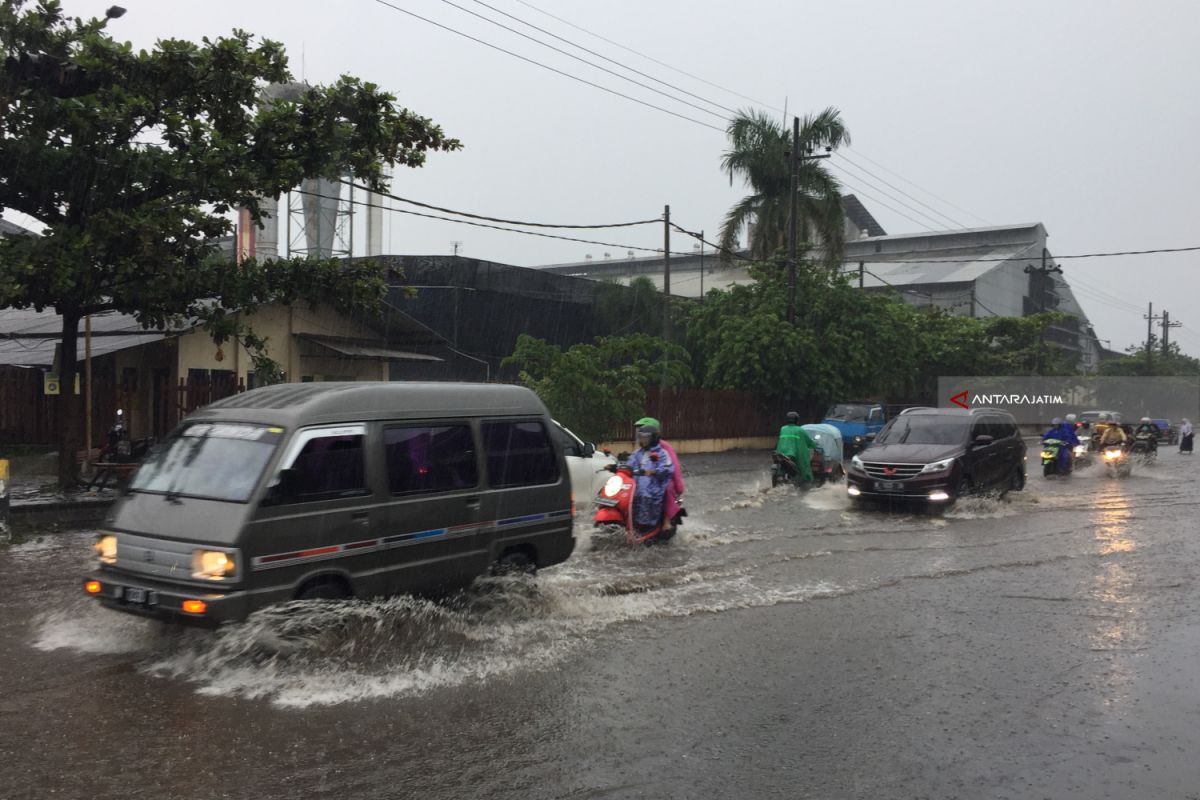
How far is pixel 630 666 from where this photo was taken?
7016 mm

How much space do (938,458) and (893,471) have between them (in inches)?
29.2

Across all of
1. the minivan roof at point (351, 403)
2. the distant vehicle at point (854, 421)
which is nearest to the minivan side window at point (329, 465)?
the minivan roof at point (351, 403)

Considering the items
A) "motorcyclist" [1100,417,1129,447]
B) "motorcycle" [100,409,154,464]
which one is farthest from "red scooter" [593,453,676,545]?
"motorcyclist" [1100,417,1129,447]

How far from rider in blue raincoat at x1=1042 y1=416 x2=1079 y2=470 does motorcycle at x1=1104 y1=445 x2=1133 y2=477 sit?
1.76 m

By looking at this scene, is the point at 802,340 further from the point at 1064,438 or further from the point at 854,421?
the point at 1064,438

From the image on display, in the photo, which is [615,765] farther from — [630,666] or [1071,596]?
[1071,596]

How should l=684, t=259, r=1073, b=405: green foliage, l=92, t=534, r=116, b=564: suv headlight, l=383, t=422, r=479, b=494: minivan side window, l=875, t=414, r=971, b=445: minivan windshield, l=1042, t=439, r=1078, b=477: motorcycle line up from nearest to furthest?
l=92, t=534, r=116, b=564: suv headlight
l=383, t=422, r=479, b=494: minivan side window
l=875, t=414, r=971, b=445: minivan windshield
l=1042, t=439, r=1078, b=477: motorcycle
l=684, t=259, r=1073, b=405: green foliage

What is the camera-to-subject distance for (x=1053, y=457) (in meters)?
23.8

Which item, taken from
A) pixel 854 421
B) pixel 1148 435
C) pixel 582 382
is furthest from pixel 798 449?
pixel 1148 435

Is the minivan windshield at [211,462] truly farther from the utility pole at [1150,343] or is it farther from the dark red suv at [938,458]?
the utility pole at [1150,343]

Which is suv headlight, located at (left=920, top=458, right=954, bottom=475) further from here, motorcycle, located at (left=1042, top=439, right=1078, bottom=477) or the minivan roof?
motorcycle, located at (left=1042, top=439, right=1078, bottom=477)

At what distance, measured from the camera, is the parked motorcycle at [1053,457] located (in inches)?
938

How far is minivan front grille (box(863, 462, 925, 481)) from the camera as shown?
51.5 ft

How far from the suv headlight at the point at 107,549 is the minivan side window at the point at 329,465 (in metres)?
1.32
